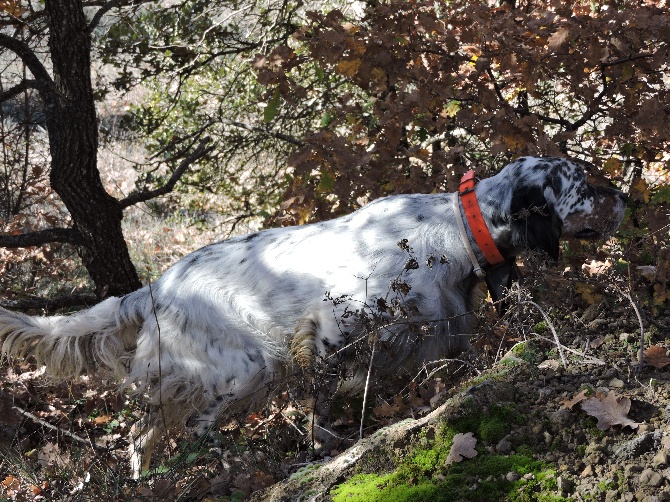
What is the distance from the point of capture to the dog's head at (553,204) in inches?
150

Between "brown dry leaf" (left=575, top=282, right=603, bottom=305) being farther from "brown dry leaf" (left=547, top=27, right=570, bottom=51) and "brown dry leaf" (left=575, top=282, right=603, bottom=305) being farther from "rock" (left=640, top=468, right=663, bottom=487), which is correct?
"rock" (left=640, top=468, right=663, bottom=487)

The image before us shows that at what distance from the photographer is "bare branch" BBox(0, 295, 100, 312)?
5.52 meters

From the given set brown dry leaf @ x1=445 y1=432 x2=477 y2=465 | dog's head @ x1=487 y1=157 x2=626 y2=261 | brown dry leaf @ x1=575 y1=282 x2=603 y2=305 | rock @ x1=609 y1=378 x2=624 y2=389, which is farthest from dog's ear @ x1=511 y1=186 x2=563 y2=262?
brown dry leaf @ x1=445 y1=432 x2=477 y2=465

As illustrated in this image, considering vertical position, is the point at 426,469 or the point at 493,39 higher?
the point at 493,39

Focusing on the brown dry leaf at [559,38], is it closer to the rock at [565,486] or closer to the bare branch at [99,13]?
the rock at [565,486]

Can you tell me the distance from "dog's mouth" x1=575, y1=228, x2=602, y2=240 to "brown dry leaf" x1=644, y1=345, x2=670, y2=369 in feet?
4.04

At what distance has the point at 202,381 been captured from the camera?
4.00 meters

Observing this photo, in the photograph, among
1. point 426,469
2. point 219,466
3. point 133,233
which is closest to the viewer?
point 426,469

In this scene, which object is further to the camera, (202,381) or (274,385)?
(202,381)

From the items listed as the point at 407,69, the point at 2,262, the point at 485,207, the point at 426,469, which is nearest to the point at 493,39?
the point at 407,69

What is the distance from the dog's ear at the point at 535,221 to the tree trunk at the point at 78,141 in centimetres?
321

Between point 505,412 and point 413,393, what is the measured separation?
128 centimetres

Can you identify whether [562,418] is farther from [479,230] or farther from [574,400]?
[479,230]

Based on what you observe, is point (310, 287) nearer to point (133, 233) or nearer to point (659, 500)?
point (659, 500)
